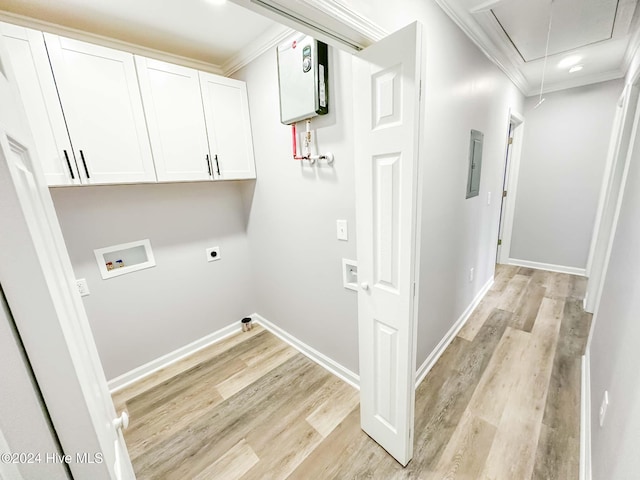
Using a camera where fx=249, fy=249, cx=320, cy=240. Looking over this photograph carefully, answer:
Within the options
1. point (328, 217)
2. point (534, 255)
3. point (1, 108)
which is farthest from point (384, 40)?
point (534, 255)

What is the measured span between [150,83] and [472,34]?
2.36 metres

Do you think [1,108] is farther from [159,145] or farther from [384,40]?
[159,145]

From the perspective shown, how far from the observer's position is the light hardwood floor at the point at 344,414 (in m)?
1.39

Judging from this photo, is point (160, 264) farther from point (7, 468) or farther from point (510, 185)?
point (510, 185)

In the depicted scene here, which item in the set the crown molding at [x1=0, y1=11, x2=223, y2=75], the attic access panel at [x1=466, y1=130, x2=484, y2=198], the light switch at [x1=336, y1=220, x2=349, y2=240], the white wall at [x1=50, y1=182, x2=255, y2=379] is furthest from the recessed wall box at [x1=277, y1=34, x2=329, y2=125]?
the attic access panel at [x1=466, y1=130, x2=484, y2=198]

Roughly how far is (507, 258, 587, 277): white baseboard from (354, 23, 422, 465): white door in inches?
154

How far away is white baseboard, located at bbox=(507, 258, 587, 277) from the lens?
360 centimetres

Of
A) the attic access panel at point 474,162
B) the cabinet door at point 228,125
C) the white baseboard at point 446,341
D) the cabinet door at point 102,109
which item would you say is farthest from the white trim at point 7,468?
the attic access panel at point 474,162

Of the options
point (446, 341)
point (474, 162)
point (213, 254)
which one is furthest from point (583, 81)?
point (213, 254)

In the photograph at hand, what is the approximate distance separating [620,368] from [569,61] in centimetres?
322

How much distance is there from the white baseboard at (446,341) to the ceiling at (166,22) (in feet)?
8.68

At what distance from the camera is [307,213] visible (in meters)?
1.92

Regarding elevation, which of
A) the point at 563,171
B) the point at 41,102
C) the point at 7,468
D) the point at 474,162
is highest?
the point at 41,102

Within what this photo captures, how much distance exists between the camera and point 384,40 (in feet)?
3.32
